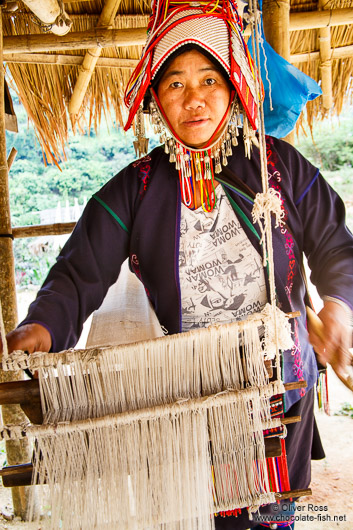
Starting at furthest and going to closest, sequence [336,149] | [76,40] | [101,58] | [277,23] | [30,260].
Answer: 1. [336,149]
2. [30,260]
3. [101,58]
4. [76,40]
5. [277,23]

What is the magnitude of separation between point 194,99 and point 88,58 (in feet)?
5.90

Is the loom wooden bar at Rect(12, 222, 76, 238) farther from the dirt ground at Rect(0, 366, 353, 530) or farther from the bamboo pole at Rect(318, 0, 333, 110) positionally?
the bamboo pole at Rect(318, 0, 333, 110)

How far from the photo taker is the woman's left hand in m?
1.16

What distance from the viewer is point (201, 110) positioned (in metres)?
1.41

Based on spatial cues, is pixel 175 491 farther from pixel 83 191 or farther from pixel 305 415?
pixel 83 191

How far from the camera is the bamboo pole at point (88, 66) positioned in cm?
273

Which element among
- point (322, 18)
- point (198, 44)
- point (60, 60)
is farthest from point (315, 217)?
point (60, 60)

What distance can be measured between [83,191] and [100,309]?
12.6 meters

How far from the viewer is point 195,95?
4.61 feet

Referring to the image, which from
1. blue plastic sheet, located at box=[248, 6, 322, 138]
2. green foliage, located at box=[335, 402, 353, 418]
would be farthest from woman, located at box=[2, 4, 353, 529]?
green foliage, located at box=[335, 402, 353, 418]

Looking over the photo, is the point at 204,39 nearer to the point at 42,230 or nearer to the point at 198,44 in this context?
the point at 198,44

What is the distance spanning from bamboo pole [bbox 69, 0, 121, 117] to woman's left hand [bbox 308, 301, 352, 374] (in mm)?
2215

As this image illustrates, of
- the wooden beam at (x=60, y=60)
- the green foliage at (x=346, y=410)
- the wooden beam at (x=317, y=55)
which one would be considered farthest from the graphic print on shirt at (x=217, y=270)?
the green foliage at (x=346, y=410)

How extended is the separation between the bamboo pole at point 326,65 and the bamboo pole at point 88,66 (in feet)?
4.21
